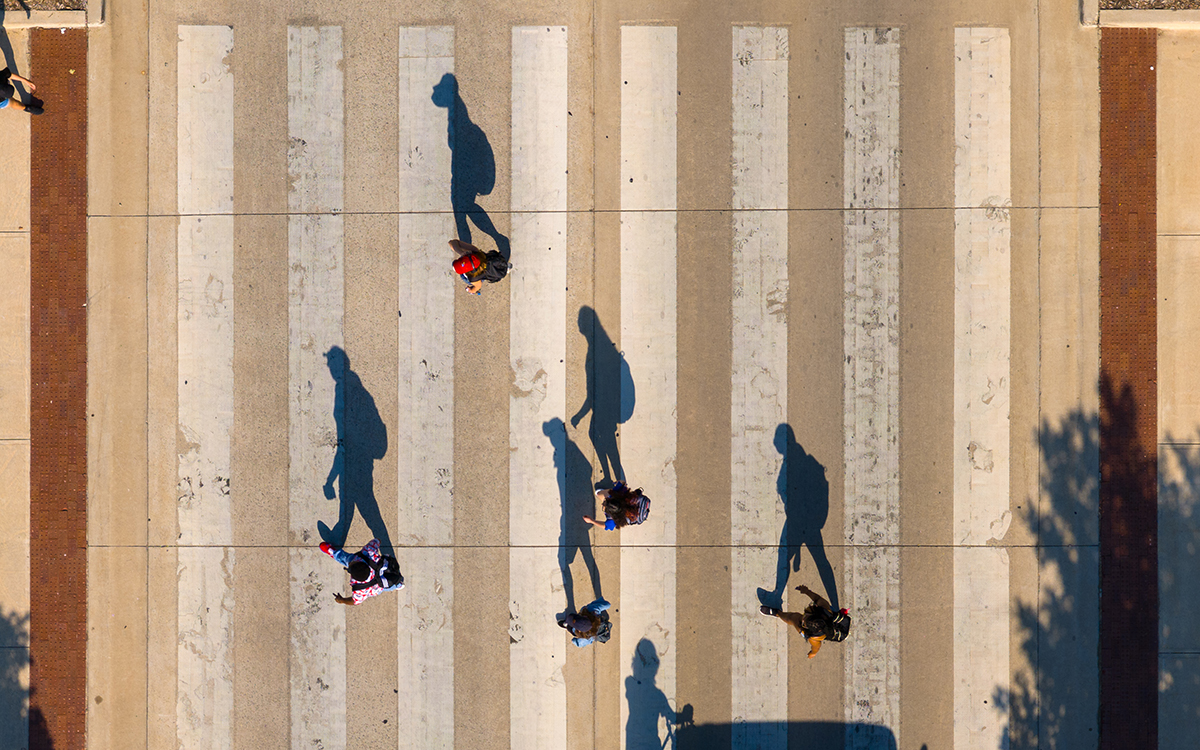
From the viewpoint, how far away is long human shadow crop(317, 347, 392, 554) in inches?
341

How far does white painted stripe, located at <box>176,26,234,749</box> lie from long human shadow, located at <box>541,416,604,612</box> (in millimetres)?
4168

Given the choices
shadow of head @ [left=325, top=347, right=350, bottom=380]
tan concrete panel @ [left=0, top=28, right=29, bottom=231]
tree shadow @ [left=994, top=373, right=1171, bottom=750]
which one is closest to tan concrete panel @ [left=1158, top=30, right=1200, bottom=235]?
tree shadow @ [left=994, top=373, right=1171, bottom=750]

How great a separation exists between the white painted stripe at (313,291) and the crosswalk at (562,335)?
0.03 m

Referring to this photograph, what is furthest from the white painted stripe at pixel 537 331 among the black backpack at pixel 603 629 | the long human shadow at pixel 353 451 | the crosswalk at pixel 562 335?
the long human shadow at pixel 353 451

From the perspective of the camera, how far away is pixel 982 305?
8664 mm

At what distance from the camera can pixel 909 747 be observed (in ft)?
28.2

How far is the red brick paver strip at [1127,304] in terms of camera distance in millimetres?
8688

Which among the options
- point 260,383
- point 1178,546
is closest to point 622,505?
point 260,383

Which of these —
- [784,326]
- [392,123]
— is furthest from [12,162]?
[784,326]

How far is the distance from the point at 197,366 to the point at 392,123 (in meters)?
3.97

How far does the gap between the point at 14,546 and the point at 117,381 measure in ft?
8.06

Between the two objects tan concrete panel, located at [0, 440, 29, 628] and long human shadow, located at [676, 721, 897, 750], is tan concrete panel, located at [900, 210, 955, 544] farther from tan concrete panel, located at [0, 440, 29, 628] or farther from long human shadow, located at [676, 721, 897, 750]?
tan concrete panel, located at [0, 440, 29, 628]

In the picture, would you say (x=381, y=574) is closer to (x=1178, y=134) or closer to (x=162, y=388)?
(x=162, y=388)

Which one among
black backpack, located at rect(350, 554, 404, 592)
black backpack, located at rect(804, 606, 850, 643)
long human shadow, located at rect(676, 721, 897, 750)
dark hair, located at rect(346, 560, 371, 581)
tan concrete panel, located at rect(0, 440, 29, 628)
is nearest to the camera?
dark hair, located at rect(346, 560, 371, 581)
